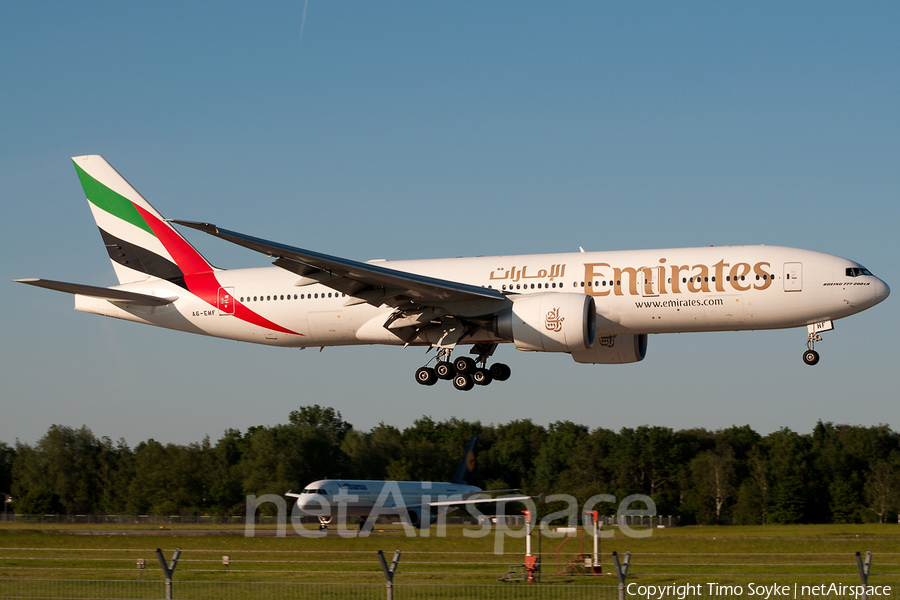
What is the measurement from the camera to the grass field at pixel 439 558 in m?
22.3

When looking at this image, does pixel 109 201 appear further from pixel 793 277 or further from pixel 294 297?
pixel 793 277

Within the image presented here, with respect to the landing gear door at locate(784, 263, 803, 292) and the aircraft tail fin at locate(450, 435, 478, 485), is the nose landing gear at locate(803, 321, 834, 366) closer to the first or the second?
the landing gear door at locate(784, 263, 803, 292)

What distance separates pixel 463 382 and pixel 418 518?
16418 mm

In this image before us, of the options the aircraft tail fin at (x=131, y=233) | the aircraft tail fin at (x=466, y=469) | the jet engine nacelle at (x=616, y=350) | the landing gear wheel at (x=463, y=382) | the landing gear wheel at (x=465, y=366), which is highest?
the aircraft tail fin at (x=131, y=233)

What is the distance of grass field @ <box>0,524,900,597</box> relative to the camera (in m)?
22.3

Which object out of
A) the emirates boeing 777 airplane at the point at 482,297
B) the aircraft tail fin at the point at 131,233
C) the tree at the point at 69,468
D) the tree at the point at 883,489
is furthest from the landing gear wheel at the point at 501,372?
the tree at the point at 69,468

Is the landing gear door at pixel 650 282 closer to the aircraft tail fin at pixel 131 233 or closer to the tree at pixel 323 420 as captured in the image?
the aircraft tail fin at pixel 131 233

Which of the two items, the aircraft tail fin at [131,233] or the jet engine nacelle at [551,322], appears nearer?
the jet engine nacelle at [551,322]

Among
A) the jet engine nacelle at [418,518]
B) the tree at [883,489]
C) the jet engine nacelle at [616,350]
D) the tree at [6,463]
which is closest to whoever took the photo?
the jet engine nacelle at [616,350]

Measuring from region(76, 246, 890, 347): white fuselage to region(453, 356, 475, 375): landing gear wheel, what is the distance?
73 centimetres

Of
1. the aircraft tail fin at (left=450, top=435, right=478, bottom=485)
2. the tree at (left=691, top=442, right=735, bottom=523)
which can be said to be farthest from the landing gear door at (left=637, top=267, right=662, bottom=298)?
the tree at (left=691, top=442, right=735, bottom=523)

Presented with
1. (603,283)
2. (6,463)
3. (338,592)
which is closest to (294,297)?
(603,283)

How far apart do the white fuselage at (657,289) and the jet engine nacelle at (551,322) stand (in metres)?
1.03

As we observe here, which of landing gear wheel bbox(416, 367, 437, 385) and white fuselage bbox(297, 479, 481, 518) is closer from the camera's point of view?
landing gear wheel bbox(416, 367, 437, 385)
